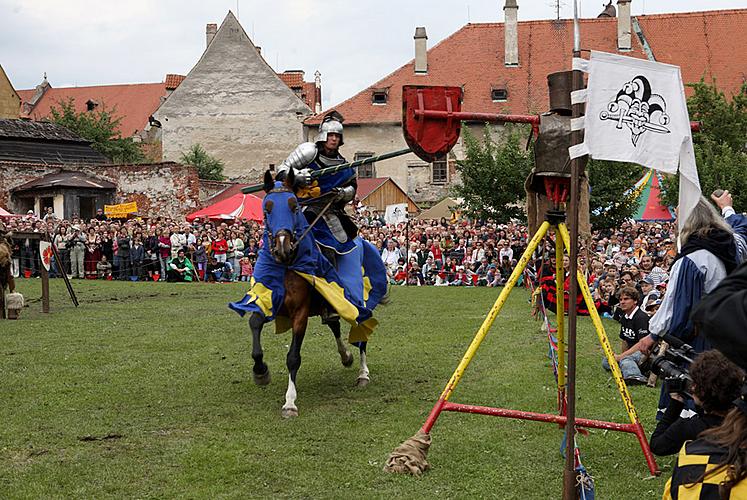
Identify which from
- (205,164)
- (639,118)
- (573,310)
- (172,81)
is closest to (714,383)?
(573,310)

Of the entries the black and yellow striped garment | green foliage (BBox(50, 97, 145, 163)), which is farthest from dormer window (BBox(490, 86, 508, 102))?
the black and yellow striped garment

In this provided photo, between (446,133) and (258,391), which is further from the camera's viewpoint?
(258,391)

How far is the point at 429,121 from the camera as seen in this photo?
6234 mm

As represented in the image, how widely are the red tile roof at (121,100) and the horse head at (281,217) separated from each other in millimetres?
74672

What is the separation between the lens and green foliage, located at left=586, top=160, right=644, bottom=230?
28.4 meters

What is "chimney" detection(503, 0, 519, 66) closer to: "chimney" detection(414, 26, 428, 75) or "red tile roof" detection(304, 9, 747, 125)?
"red tile roof" detection(304, 9, 747, 125)

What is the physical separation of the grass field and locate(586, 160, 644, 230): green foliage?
14477 millimetres

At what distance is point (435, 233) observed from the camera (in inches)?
1120

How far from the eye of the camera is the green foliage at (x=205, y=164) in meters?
53.8

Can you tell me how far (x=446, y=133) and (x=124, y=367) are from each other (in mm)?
6403

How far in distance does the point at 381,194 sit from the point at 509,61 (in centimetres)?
1136

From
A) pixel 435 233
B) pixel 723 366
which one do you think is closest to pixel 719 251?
pixel 723 366

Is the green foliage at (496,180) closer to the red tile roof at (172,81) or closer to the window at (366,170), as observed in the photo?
the window at (366,170)

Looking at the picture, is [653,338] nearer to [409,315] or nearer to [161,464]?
[161,464]
